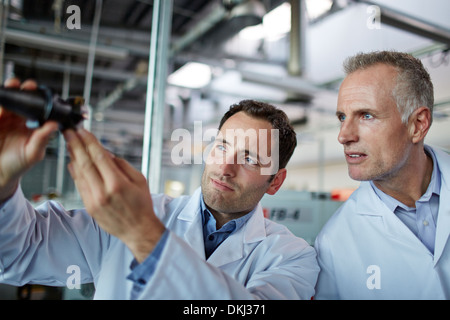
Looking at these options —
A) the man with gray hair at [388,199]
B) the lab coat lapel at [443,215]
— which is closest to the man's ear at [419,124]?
the man with gray hair at [388,199]

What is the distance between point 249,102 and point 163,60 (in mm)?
391

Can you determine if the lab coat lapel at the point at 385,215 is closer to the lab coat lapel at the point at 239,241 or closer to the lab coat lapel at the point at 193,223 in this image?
the lab coat lapel at the point at 239,241

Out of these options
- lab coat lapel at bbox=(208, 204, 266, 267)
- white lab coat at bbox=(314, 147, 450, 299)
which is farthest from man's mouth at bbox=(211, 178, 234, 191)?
white lab coat at bbox=(314, 147, 450, 299)

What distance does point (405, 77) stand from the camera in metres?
0.94

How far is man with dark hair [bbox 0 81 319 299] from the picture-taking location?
1.58 feet

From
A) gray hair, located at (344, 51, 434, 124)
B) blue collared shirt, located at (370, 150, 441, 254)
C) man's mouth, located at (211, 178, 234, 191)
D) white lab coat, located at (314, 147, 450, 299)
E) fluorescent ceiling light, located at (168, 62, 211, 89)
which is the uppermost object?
fluorescent ceiling light, located at (168, 62, 211, 89)

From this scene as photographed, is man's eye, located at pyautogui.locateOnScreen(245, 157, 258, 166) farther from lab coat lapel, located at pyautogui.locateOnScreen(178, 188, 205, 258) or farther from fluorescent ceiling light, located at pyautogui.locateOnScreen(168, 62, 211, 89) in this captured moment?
fluorescent ceiling light, located at pyautogui.locateOnScreen(168, 62, 211, 89)

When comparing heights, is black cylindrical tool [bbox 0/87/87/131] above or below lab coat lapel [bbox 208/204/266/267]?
above

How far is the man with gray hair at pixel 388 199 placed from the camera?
0.88m

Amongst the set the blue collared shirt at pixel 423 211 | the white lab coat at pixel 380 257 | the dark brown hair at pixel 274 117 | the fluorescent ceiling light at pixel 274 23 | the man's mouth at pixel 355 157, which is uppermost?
the fluorescent ceiling light at pixel 274 23

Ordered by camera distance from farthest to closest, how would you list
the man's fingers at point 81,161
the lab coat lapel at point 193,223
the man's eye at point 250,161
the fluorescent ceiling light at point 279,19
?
the fluorescent ceiling light at point 279,19 < the man's eye at point 250,161 < the lab coat lapel at point 193,223 < the man's fingers at point 81,161

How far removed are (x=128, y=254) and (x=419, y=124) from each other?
0.80m

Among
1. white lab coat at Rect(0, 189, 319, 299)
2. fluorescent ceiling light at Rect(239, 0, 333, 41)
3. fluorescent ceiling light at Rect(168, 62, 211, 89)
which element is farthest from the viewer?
fluorescent ceiling light at Rect(168, 62, 211, 89)

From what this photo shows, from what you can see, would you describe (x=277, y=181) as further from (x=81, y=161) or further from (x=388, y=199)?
(x=81, y=161)
